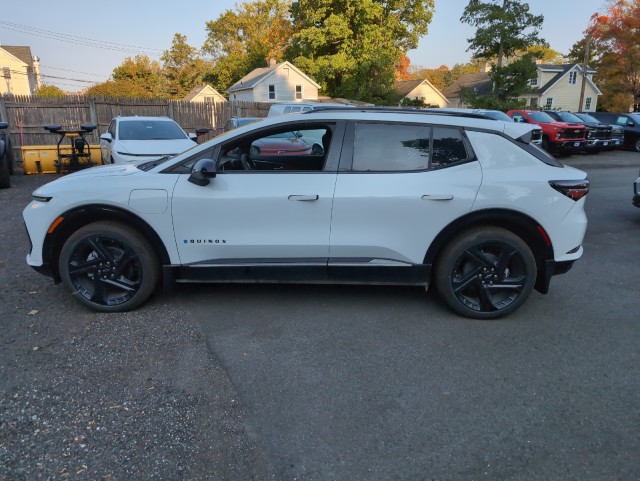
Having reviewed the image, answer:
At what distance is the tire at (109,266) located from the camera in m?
4.00

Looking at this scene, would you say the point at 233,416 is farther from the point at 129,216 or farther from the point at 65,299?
the point at 65,299

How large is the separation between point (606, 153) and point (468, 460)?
22022 mm

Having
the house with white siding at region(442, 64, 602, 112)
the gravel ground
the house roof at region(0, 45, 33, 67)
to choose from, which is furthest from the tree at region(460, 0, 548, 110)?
the house roof at region(0, 45, 33, 67)

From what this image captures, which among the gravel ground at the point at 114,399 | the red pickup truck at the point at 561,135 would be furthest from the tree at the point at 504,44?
the gravel ground at the point at 114,399

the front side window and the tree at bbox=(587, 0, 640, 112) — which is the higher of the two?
the tree at bbox=(587, 0, 640, 112)

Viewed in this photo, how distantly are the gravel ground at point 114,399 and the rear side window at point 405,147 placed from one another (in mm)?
2052

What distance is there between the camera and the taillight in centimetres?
388

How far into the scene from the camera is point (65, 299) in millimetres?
4434

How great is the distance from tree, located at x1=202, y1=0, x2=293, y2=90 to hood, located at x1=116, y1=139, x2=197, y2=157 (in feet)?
157

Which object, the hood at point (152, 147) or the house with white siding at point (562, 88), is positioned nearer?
the hood at point (152, 147)

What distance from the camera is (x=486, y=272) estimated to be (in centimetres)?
404

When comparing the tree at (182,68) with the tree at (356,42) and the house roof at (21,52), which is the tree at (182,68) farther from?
the tree at (356,42)

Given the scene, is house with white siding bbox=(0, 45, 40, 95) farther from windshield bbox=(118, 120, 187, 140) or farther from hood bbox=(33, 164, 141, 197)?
hood bbox=(33, 164, 141, 197)

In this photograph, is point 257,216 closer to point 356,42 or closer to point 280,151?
point 280,151
